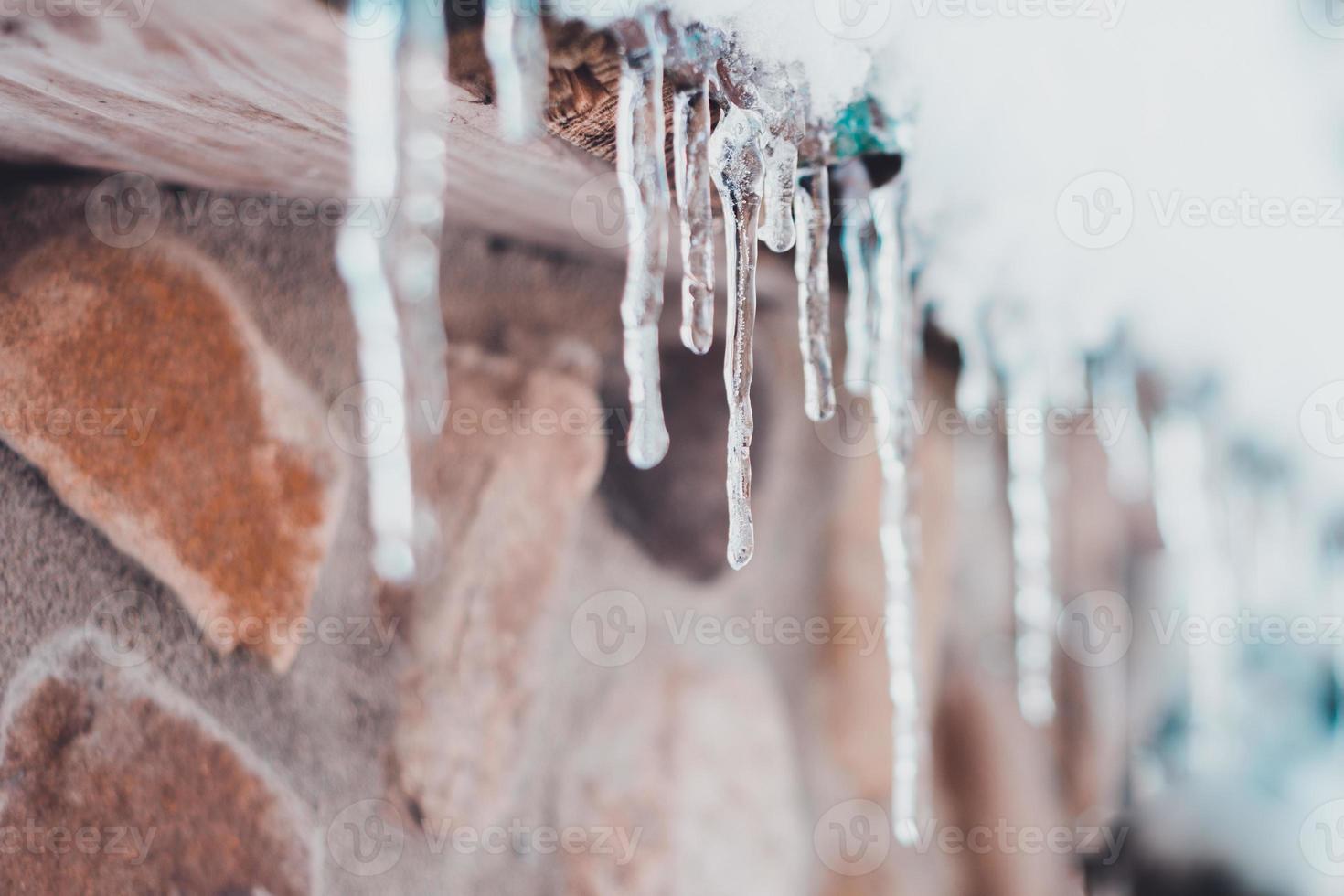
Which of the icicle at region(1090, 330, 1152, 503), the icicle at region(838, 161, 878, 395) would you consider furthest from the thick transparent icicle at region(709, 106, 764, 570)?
the icicle at region(1090, 330, 1152, 503)

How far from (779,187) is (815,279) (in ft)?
0.29

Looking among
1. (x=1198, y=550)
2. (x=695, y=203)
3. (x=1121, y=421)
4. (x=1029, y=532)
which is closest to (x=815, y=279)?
(x=695, y=203)

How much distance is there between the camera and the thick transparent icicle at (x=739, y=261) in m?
0.47

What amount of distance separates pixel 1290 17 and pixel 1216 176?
169mm

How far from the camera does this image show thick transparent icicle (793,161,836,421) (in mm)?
537

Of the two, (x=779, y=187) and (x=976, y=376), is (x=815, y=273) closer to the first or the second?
(x=779, y=187)

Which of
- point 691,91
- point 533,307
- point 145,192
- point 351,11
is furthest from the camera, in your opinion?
point 533,307

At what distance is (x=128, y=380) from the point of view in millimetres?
526

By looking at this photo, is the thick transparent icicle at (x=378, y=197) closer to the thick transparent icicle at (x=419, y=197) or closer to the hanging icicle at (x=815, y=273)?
the thick transparent icicle at (x=419, y=197)

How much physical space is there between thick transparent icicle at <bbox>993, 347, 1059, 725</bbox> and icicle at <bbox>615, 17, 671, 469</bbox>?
0.55m

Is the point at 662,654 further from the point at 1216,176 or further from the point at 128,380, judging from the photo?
the point at 1216,176

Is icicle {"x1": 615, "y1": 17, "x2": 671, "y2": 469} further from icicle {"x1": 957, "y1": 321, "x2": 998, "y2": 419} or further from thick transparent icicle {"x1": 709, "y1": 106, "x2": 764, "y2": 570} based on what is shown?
icicle {"x1": 957, "y1": 321, "x2": 998, "y2": 419}

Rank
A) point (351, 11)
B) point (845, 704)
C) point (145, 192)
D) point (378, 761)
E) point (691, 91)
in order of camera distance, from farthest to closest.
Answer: point (845, 704), point (378, 761), point (145, 192), point (691, 91), point (351, 11)

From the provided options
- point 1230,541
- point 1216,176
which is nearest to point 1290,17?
point 1216,176
